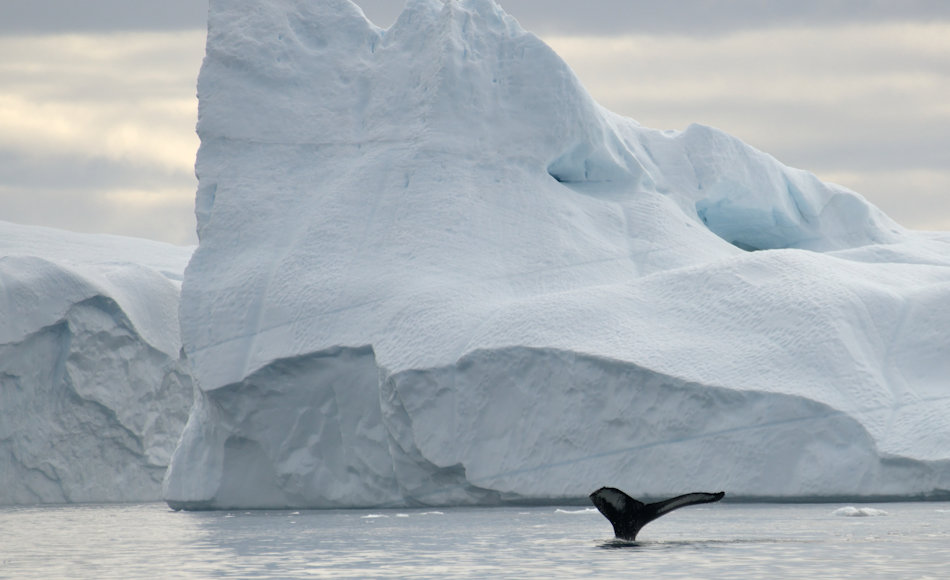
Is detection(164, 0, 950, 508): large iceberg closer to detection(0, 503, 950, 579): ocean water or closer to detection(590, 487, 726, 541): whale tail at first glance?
detection(0, 503, 950, 579): ocean water

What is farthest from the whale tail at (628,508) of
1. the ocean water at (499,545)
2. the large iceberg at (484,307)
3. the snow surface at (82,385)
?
the snow surface at (82,385)

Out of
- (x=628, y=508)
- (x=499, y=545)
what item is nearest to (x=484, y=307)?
(x=628, y=508)

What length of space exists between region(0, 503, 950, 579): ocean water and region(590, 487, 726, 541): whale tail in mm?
170

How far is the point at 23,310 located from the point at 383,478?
9.21m

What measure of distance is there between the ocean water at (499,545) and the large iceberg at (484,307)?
0.68 metres

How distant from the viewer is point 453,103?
60.2 ft

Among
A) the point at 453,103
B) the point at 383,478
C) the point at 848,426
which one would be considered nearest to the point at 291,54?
the point at 453,103

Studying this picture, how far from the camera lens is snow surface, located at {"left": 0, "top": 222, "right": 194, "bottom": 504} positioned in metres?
23.1

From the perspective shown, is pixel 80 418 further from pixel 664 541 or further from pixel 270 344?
pixel 664 541

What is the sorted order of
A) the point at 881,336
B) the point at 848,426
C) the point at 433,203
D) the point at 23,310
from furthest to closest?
1. the point at 23,310
2. the point at 433,203
3. the point at 881,336
4. the point at 848,426

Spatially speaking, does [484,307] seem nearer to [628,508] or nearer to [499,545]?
[628,508]

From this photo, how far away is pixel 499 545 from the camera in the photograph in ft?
34.0

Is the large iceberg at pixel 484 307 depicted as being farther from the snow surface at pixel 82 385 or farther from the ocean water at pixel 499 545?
the snow surface at pixel 82 385

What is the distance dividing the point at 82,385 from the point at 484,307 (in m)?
9.93
